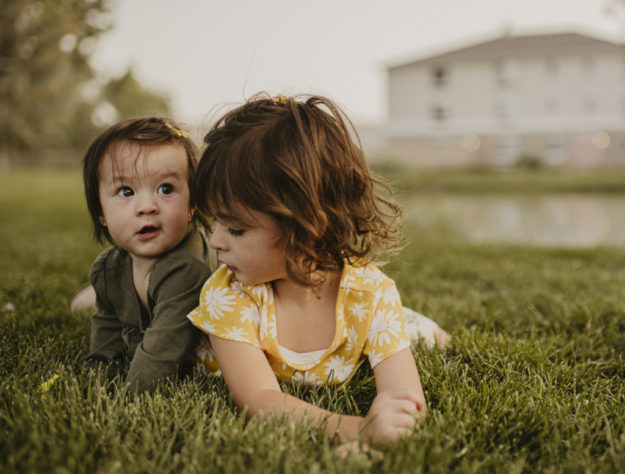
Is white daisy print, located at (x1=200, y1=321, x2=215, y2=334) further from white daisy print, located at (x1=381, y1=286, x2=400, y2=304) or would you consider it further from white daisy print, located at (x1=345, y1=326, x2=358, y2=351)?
white daisy print, located at (x1=381, y1=286, x2=400, y2=304)

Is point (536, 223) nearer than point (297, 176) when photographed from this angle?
No

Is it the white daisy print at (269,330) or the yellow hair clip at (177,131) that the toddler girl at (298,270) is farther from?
the yellow hair clip at (177,131)

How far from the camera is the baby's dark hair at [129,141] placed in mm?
1726

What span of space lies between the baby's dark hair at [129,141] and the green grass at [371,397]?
0.60 m

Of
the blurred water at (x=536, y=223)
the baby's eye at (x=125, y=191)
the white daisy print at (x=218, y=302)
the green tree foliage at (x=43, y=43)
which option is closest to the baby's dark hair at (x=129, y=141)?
the baby's eye at (x=125, y=191)

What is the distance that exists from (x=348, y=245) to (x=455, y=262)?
263cm

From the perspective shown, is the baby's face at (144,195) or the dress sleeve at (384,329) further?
the baby's face at (144,195)

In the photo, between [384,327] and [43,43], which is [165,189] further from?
[43,43]

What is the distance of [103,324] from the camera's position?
1933 mm

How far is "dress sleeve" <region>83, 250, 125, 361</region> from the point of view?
6.26ft

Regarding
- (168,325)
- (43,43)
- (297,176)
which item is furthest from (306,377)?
(43,43)

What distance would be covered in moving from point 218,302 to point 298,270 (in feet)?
0.93

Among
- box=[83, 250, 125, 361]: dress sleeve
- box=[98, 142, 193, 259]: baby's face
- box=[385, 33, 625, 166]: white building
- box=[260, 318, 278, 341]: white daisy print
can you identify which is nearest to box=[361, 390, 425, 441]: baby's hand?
box=[260, 318, 278, 341]: white daisy print

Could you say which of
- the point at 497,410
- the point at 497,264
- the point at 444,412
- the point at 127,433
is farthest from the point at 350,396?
the point at 497,264
